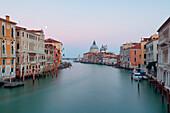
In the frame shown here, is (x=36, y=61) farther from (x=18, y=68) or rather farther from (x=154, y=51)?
(x=154, y=51)

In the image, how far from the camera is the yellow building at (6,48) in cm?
1945

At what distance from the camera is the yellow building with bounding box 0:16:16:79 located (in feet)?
63.8

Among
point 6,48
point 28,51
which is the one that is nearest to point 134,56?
point 28,51

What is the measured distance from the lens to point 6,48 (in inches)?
798

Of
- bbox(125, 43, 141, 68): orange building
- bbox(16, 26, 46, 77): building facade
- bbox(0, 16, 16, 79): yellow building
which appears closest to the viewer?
bbox(0, 16, 16, 79): yellow building

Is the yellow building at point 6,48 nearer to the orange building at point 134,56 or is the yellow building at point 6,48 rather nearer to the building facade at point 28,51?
the building facade at point 28,51

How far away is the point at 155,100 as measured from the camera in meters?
13.8

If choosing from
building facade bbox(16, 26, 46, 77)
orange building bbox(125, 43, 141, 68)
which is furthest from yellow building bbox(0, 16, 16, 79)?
orange building bbox(125, 43, 141, 68)

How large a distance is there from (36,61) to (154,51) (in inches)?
821

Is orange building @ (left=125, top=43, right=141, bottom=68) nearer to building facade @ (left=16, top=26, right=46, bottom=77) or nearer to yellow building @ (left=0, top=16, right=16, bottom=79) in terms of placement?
building facade @ (left=16, top=26, right=46, bottom=77)

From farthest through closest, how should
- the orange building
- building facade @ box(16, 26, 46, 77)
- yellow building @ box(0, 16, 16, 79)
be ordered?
1. the orange building
2. building facade @ box(16, 26, 46, 77)
3. yellow building @ box(0, 16, 16, 79)

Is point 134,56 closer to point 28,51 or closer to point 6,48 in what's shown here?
point 28,51

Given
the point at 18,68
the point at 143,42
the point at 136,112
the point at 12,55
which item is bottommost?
the point at 136,112

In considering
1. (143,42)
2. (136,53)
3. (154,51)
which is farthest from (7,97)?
(136,53)
